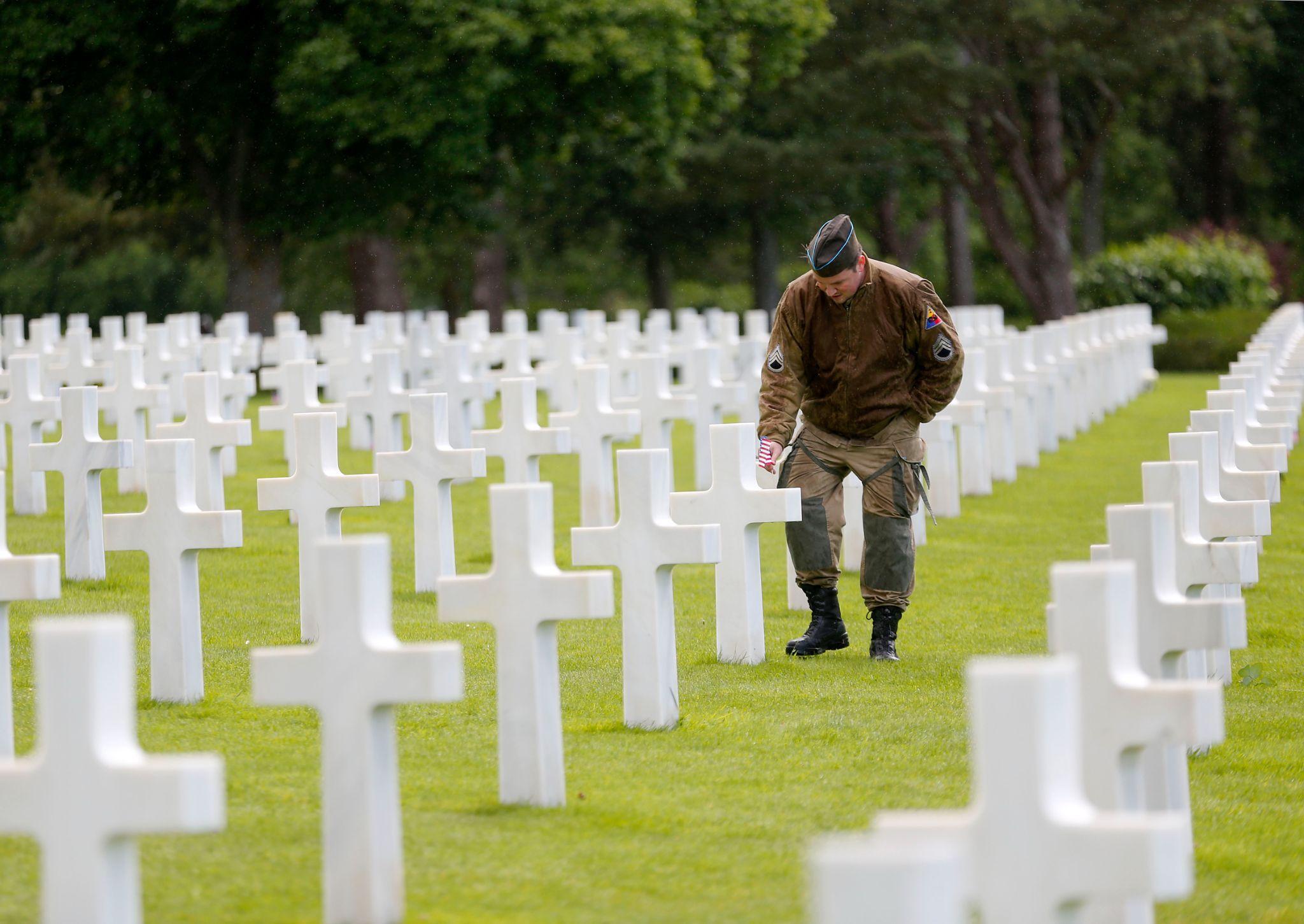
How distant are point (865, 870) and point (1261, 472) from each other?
514 cm

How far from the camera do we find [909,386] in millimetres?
7973

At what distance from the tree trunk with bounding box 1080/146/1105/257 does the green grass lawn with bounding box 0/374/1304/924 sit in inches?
1767

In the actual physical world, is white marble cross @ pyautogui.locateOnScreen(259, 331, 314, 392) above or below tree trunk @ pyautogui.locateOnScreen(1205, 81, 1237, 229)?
below

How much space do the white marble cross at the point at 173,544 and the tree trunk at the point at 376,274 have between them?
28271 mm

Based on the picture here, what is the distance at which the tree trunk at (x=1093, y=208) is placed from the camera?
53938 mm

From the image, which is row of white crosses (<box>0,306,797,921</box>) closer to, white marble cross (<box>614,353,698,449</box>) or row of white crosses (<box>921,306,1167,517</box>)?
white marble cross (<box>614,353,698,449</box>)

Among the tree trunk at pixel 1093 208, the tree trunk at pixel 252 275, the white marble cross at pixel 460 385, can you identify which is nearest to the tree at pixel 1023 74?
the tree trunk at pixel 1093 208

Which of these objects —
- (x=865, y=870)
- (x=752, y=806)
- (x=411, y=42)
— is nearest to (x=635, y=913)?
(x=752, y=806)

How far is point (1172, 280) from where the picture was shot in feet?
111

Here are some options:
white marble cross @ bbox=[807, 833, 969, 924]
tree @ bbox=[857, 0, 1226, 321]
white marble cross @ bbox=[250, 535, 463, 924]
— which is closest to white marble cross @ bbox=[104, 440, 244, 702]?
white marble cross @ bbox=[250, 535, 463, 924]

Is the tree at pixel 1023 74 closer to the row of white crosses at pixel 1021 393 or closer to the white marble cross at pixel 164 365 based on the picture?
the row of white crosses at pixel 1021 393

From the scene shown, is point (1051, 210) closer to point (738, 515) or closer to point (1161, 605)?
point (738, 515)

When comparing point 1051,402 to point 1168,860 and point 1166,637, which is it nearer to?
point 1166,637

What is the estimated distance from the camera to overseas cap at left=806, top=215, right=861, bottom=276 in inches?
295
